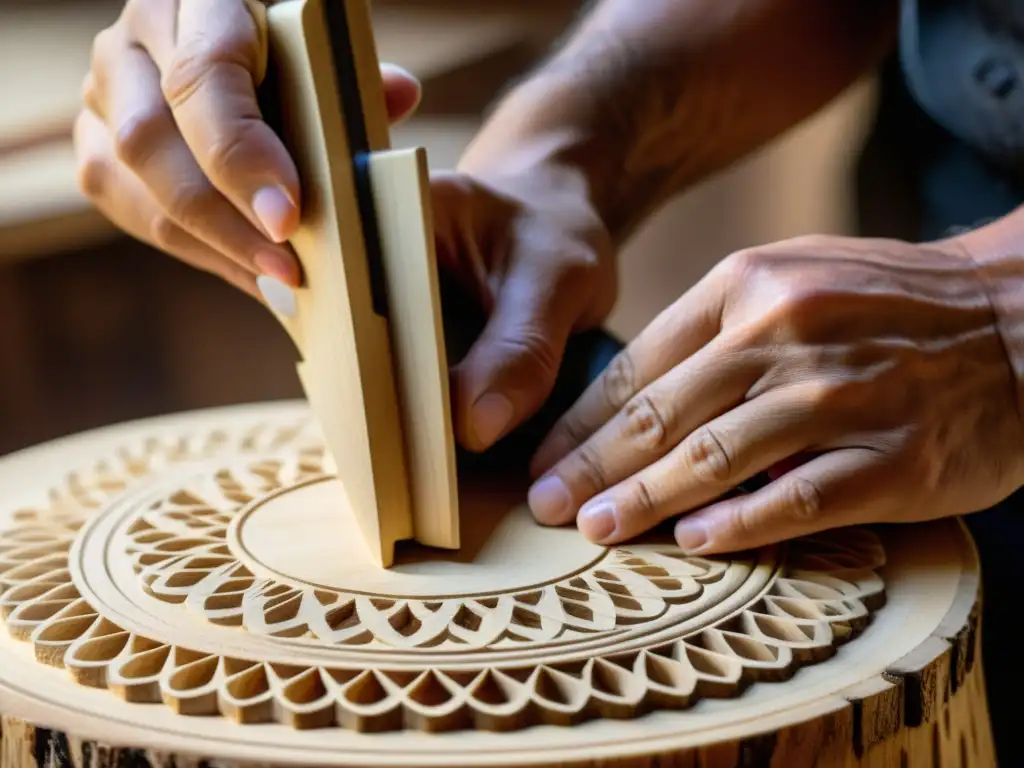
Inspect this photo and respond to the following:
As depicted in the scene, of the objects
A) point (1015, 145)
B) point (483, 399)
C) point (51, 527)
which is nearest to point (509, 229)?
point (483, 399)

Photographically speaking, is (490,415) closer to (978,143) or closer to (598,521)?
(598,521)

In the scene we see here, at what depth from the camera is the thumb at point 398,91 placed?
0.95 metres

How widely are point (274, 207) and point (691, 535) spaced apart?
1.23ft

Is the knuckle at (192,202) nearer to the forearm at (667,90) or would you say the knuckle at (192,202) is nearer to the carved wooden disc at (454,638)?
the carved wooden disc at (454,638)

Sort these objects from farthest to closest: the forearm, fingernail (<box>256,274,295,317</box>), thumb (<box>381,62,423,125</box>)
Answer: the forearm < thumb (<box>381,62,423,125</box>) < fingernail (<box>256,274,295,317</box>)

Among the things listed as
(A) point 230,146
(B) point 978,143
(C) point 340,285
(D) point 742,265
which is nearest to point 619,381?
(D) point 742,265

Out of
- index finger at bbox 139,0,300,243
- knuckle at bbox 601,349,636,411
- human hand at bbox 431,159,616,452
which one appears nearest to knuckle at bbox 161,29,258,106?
index finger at bbox 139,0,300,243

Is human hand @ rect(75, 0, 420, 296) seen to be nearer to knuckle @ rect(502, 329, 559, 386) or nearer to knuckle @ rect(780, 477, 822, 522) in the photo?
knuckle @ rect(502, 329, 559, 386)

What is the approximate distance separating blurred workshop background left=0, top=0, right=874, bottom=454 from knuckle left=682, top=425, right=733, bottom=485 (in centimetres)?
116

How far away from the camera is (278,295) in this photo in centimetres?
85

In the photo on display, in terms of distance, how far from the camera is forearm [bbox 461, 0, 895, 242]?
1164 mm

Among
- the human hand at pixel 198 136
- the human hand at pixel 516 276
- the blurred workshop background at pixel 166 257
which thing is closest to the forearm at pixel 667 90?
the human hand at pixel 516 276

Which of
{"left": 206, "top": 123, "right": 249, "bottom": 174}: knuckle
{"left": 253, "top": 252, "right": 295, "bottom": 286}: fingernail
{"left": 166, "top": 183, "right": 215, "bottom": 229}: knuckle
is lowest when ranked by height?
{"left": 253, "top": 252, "right": 295, "bottom": 286}: fingernail

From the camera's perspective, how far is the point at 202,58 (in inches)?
29.0
